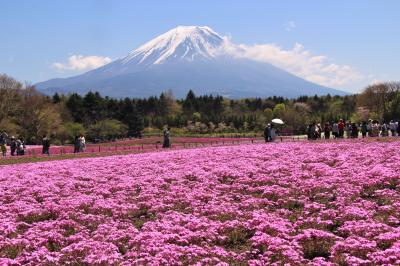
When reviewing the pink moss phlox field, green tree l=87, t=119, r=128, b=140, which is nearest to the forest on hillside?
green tree l=87, t=119, r=128, b=140

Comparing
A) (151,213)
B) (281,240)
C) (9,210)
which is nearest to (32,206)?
(9,210)

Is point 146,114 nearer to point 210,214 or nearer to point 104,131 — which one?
point 104,131

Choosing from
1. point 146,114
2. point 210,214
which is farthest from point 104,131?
point 210,214

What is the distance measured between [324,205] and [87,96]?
104m

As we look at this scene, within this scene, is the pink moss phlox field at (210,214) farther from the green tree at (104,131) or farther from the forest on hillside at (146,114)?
the green tree at (104,131)

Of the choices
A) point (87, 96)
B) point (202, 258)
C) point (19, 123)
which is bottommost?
point (202, 258)

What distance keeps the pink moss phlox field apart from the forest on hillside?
6372cm

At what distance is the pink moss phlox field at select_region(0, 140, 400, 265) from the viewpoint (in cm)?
968

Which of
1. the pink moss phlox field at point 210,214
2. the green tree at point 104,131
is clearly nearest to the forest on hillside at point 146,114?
the green tree at point 104,131

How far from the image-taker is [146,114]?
15200 cm

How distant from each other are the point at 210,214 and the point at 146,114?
140m

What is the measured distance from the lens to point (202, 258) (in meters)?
9.62

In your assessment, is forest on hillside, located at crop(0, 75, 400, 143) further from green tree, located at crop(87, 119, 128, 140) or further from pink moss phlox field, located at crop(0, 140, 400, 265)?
pink moss phlox field, located at crop(0, 140, 400, 265)

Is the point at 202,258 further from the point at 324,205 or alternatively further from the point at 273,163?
the point at 273,163
